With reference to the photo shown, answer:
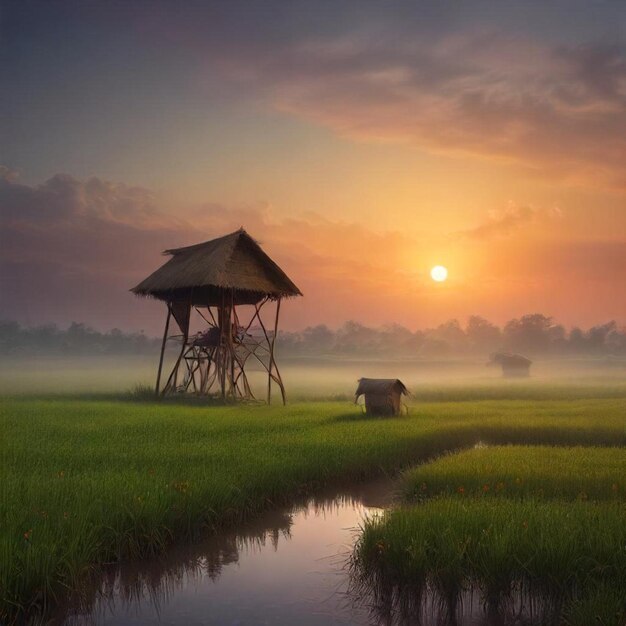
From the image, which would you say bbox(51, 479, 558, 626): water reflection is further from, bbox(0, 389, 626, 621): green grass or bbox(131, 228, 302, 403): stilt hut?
bbox(131, 228, 302, 403): stilt hut

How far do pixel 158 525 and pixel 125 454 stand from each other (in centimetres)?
409

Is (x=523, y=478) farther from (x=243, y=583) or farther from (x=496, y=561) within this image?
(x=243, y=583)

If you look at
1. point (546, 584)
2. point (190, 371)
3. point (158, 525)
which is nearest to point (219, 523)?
point (158, 525)

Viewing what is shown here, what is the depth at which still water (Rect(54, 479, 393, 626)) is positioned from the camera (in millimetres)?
5570

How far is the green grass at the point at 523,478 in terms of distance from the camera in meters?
9.12

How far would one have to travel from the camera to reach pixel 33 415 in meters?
17.5

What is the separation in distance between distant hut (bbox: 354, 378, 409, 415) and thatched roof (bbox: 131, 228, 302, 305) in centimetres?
719

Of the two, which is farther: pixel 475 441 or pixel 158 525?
pixel 475 441

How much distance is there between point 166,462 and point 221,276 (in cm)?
1426

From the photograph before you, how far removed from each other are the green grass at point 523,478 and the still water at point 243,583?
180 centimetres

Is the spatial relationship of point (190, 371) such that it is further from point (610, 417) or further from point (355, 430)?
point (610, 417)

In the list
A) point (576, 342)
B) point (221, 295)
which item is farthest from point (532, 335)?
point (221, 295)

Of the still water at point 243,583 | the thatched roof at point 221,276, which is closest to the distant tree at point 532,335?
the thatched roof at point 221,276

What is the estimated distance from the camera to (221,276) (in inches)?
950
